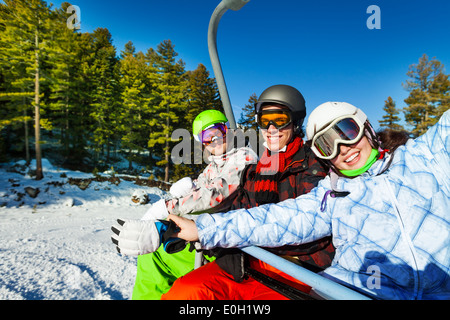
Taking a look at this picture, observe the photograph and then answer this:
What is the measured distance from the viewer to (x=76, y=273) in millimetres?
3133

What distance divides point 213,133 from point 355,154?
179 centimetres

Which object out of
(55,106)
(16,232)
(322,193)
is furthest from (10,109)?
(322,193)

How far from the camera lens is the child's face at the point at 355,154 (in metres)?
1.46

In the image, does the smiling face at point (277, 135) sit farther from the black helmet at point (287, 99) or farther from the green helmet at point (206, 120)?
the green helmet at point (206, 120)

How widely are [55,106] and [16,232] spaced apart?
69.7 ft

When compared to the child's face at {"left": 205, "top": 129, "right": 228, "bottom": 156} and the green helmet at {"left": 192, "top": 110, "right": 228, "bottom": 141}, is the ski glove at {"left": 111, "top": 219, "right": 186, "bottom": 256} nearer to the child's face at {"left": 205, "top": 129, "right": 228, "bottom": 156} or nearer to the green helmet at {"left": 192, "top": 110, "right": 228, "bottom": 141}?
the child's face at {"left": 205, "top": 129, "right": 228, "bottom": 156}

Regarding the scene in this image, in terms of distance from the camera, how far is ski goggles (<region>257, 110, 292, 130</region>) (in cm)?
216

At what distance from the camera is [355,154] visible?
146cm

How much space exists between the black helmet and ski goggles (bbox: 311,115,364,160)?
0.70 meters

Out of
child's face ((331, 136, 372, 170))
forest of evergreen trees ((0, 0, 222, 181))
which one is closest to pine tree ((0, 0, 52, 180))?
forest of evergreen trees ((0, 0, 222, 181))

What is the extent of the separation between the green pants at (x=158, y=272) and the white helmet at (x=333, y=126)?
1636 millimetres

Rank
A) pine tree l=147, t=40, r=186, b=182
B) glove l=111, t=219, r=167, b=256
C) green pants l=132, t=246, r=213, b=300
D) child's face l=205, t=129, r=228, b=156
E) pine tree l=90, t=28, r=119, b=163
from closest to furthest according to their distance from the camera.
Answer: glove l=111, t=219, r=167, b=256 < green pants l=132, t=246, r=213, b=300 < child's face l=205, t=129, r=228, b=156 < pine tree l=147, t=40, r=186, b=182 < pine tree l=90, t=28, r=119, b=163
